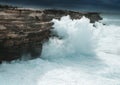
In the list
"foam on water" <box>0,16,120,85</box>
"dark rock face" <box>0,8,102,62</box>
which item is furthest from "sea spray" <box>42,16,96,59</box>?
"dark rock face" <box>0,8,102,62</box>

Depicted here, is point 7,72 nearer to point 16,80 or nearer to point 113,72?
point 16,80

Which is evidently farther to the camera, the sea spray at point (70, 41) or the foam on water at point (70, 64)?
the sea spray at point (70, 41)

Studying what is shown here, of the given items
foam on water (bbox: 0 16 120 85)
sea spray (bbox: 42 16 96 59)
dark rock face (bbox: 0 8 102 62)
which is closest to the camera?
foam on water (bbox: 0 16 120 85)

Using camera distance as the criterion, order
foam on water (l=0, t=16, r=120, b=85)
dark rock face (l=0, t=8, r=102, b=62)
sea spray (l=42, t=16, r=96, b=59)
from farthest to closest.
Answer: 1. sea spray (l=42, t=16, r=96, b=59)
2. dark rock face (l=0, t=8, r=102, b=62)
3. foam on water (l=0, t=16, r=120, b=85)

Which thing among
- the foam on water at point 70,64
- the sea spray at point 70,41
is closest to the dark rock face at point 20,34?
the foam on water at point 70,64

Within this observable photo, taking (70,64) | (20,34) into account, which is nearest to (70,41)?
(70,64)

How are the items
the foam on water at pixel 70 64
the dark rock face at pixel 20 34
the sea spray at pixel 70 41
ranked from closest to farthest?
the foam on water at pixel 70 64
the dark rock face at pixel 20 34
the sea spray at pixel 70 41

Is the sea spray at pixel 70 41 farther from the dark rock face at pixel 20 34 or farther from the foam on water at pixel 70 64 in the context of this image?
the dark rock face at pixel 20 34

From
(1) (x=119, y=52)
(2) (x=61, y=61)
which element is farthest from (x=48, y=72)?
(1) (x=119, y=52)

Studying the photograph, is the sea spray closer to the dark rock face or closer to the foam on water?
the foam on water
